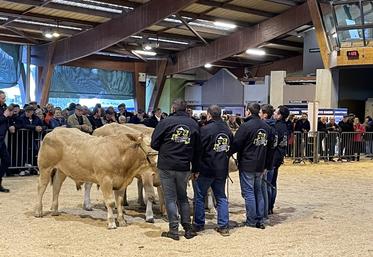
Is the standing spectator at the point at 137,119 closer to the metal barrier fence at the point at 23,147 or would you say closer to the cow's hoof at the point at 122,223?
the metal barrier fence at the point at 23,147

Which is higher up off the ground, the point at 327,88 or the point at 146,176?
the point at 327,88

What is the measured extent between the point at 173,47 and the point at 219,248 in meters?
22.5

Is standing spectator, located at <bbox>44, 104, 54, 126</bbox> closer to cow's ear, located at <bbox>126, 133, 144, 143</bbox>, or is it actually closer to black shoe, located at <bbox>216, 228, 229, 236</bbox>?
cow's ear, located at <bbox>126, 133, 144, 143</bbox>

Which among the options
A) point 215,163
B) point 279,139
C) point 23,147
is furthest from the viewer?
point 23,147

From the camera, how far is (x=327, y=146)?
61.2 ft

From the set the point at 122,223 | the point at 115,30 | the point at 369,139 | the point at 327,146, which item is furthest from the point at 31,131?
the point at 369,139

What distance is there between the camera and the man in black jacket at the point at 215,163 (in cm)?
682

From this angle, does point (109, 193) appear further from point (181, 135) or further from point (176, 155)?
point (181, 135)

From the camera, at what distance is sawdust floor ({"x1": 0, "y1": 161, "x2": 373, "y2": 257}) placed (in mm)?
6082

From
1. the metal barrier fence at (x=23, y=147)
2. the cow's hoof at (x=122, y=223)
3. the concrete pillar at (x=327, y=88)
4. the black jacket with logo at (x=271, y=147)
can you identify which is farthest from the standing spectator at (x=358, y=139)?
the cow's hoof at (x=122, y=223)

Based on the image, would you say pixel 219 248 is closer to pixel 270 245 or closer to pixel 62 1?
pixel 270 245

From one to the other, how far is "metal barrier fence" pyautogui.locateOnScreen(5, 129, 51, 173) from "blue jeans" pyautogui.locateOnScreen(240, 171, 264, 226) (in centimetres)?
696

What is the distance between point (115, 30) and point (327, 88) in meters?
9.60

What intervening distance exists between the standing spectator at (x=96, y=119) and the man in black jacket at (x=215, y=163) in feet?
21.8
